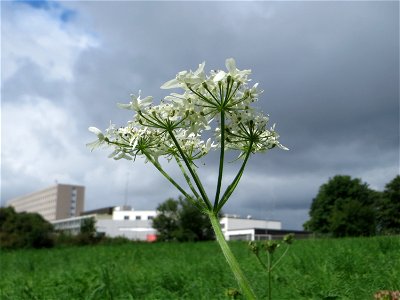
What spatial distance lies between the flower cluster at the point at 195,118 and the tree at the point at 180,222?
236 ft

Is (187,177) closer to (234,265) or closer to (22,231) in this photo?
(234,265)

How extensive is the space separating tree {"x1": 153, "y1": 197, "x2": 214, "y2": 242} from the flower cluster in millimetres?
71912

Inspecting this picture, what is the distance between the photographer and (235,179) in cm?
225

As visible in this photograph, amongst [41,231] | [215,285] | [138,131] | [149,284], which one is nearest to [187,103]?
[138,131]

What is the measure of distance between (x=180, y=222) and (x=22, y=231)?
27565mm

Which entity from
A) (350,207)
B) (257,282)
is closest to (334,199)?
(350,207)

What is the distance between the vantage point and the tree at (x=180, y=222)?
7719cm

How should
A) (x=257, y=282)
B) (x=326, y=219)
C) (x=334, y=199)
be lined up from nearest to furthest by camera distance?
(x=257, y=282) < (x=326, y=219) < (x=334, y=199)

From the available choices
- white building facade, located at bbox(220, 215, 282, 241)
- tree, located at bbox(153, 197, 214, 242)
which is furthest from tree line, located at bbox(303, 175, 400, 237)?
white building facade, located at bbox(220, 215, 282, 241)

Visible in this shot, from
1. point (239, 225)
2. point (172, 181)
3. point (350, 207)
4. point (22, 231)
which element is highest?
point (239, 225)

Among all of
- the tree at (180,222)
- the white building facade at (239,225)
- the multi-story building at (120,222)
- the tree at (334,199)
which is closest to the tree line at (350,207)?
the tree at (334,199)

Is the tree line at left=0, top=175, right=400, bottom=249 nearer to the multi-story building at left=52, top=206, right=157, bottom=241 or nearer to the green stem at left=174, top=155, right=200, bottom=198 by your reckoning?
the green stem at left=174, top=155, right=200, bottom=198

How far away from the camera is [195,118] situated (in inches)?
90.7

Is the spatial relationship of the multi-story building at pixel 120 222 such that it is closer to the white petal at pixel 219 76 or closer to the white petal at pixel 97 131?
the white petal at pixel 97 131
